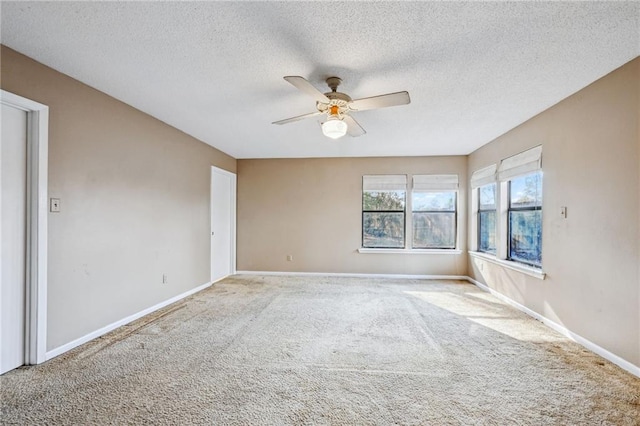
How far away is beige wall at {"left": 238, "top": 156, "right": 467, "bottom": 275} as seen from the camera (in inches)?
232

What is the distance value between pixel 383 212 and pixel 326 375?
407cm

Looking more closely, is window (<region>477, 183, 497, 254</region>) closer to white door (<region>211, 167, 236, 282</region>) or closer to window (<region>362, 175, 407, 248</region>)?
window (<region>362, 175, 407, 248</region>)

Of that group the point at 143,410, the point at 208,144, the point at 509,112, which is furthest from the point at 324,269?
the point at 143,410

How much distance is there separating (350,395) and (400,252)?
4.11 m

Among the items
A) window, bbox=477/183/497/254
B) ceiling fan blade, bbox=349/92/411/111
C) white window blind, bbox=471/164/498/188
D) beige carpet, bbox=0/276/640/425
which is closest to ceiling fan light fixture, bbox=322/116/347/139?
ceiling fan blade, bbox=349/92/411/111

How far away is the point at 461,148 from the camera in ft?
17.3

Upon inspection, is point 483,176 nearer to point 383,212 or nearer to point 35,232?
point 383,212

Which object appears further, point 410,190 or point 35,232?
point 410,190

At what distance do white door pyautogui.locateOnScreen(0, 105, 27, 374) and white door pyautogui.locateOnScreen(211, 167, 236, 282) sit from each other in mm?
3005

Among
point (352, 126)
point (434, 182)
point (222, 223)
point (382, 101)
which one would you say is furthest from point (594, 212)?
point (222, 223)

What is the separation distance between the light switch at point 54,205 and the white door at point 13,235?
0.54 feet

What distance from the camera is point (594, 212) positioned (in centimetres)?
271

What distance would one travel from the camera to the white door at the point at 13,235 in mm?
2254

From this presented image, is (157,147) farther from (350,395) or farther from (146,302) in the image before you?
(350,395)
